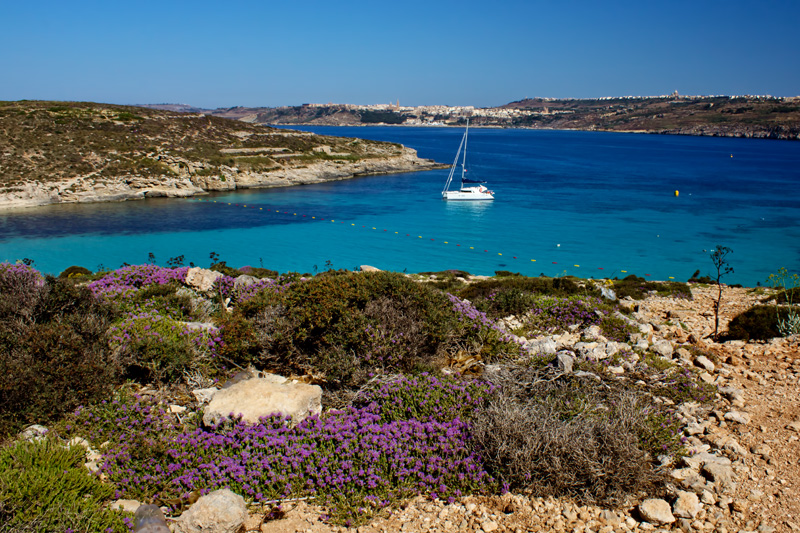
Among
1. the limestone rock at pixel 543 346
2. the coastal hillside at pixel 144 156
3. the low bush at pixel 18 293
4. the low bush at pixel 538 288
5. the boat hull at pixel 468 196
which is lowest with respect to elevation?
the low bush at pixel 538 288

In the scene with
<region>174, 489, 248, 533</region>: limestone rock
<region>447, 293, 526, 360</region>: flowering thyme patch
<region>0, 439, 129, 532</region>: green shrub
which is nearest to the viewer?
<region>0, 439, 129, 532</region>: green shrub

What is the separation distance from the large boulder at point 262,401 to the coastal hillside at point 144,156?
1748 inches

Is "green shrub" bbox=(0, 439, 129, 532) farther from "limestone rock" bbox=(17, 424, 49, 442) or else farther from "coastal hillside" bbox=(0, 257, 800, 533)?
"limestone rock" bbox=(17, 424, 49, 442)

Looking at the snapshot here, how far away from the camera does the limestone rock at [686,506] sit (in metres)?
4.10

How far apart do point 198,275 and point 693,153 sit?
120717 millimetres

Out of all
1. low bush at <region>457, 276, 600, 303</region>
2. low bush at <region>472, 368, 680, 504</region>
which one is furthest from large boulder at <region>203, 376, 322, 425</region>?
low bush at <region>457, 276, 600, 303</region>

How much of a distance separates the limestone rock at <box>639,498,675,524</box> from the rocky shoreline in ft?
157

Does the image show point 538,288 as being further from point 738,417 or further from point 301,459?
point 301,459

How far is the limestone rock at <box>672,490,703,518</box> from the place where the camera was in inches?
162

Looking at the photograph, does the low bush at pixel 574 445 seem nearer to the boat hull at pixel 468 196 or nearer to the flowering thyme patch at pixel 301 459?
the flowering thyme patch at pixel 301 459

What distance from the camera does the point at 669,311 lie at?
11898 millimetres

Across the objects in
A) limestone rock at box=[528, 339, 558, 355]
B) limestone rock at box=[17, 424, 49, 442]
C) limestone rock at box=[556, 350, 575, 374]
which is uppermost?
limestone rock at box=[556, 350, 575, 374]

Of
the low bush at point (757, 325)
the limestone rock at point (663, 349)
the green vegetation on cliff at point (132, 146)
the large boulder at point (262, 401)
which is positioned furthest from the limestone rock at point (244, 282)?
the green vegetation on cliff at point (132, 146)

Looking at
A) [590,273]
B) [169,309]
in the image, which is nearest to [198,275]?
[169,309]
